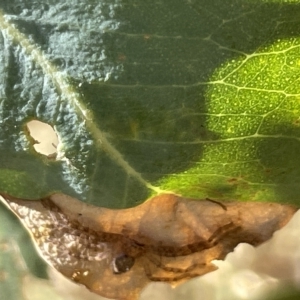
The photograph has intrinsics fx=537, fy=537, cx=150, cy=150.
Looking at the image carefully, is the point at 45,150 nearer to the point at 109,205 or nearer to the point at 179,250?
the point at 109,205

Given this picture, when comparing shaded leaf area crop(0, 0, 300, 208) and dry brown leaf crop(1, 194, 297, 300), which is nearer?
shaded leaf area crop(0, 0, 300, 208)

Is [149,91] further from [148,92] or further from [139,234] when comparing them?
[139,234]

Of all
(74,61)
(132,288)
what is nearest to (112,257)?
(132,288)

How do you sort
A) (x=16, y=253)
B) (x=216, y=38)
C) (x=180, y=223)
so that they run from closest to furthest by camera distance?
(x=216, y=38)
(x=180, y=223)
(x=16, y=253)

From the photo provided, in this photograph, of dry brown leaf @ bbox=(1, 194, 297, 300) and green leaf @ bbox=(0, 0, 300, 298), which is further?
dry brown leaf @ bbox=(1, 194, 297, 300)

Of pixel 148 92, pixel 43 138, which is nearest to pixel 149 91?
pixel 148 92
